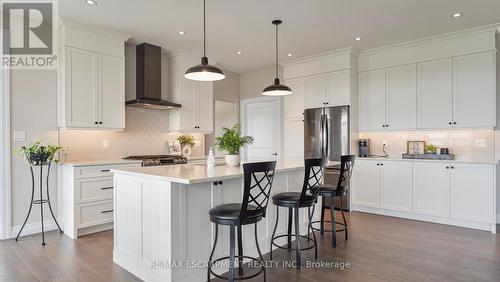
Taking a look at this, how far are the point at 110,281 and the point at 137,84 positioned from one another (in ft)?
10.3

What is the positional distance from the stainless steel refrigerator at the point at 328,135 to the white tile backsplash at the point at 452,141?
498mm

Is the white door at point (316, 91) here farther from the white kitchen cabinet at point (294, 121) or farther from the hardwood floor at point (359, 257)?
the hardwood floor at point (359, 257)

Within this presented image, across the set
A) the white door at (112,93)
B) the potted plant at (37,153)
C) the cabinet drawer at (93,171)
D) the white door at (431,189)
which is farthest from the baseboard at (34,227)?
the white door at (431,189)

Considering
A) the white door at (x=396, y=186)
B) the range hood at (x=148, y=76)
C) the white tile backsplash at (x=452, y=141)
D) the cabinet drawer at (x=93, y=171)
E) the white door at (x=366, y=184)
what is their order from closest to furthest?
the cabinet drawer at (x=93, y=171) → the white tile backsplash at (x=452, y=141) → the white door at (x=396, y=186) → the range hood at (x=148, y=76) → the white door at (x=366, y=184)

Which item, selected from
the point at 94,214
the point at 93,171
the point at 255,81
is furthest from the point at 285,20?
the point at 94,214

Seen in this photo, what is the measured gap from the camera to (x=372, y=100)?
5.20m

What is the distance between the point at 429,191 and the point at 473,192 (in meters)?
0.52

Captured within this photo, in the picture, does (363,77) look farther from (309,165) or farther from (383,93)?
(309,165)

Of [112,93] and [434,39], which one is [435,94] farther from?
[112,93]

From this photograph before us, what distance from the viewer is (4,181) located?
3.66 m

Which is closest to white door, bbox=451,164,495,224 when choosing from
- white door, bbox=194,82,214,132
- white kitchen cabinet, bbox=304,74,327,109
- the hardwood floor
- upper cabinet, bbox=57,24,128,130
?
the hardwood floor

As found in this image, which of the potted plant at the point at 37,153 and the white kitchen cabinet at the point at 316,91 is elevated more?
the white kitchen cabinet at the point at 316,91

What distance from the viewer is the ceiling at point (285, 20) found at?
3461 millimetres

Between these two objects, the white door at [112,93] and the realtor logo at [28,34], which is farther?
the white door at [112,93]
